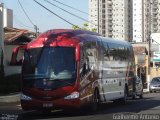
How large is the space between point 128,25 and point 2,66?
30.9 meters

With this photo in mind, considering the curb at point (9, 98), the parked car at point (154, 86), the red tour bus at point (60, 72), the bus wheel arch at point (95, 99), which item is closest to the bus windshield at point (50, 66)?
the red tour bus at point (60, 72)

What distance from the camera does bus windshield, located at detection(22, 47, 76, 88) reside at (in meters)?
19.9

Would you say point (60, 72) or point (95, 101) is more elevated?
point (60, 72)

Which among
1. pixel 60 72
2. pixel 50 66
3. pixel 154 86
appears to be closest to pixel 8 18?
pixel 154 86

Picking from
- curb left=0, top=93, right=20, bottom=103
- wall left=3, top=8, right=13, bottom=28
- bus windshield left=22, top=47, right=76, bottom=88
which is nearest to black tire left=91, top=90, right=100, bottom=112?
bus windshield left=22, top=47, right=76, bottom=88

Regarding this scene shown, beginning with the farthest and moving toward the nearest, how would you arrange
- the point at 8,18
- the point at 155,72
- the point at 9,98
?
1. the point at 155,72
2. the point at 8,18
3. the point at 9,98

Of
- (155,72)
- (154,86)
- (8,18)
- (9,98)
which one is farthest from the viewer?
(155,72)

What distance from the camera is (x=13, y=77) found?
3375 cm

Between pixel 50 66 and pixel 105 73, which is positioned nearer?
pixel 50 66

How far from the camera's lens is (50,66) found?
2000 cm

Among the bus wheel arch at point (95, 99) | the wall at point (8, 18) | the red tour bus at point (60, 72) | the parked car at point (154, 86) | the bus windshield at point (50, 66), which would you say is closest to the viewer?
the red tour bus at point (60, 72)

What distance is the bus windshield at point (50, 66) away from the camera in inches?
782

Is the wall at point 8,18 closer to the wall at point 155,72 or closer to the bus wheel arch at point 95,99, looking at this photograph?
→ the wall at point 155,72

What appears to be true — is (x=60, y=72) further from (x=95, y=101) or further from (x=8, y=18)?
(x=8, y=18)
